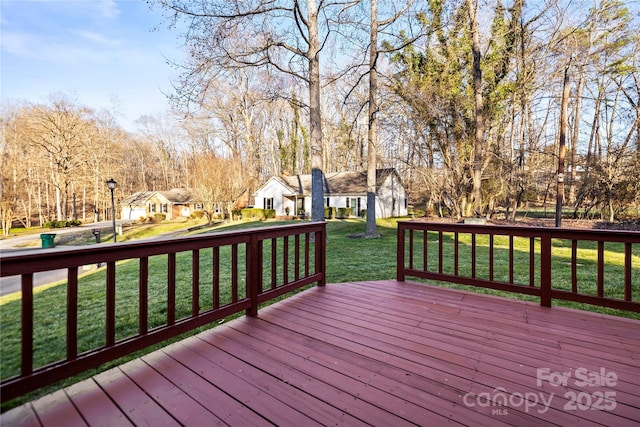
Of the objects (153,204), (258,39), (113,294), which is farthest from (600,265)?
(153,204)

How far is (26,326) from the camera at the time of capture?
1.42 meters

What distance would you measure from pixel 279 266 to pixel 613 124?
18.1 meters

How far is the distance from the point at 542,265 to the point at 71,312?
3.79 metres

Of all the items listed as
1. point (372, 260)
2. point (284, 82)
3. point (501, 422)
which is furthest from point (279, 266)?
point (284, 82)

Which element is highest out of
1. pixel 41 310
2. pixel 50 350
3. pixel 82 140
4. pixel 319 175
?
pixel 82 140

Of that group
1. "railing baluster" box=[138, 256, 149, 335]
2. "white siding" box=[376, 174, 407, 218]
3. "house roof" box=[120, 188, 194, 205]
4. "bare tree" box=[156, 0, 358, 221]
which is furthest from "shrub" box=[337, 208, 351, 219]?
"railing baluster" box=[138, 256, 149, 335]

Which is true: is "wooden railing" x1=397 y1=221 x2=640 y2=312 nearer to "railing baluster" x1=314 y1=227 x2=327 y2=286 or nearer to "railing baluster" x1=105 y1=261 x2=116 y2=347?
"railing baluster" x1=314 y1=227 x2=327 y2=286

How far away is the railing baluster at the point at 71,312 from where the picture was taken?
5.12ft

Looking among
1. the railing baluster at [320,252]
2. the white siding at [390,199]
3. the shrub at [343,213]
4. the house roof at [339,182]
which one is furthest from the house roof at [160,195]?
the railing baluster at [320,252]

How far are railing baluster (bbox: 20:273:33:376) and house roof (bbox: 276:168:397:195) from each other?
19435mm

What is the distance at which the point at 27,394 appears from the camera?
4.75 feet

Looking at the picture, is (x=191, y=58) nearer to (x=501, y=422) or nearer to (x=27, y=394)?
(x=27, y=394)

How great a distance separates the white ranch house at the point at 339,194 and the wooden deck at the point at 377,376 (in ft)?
59.6

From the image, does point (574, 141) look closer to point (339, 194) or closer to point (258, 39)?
point (339, 194)
